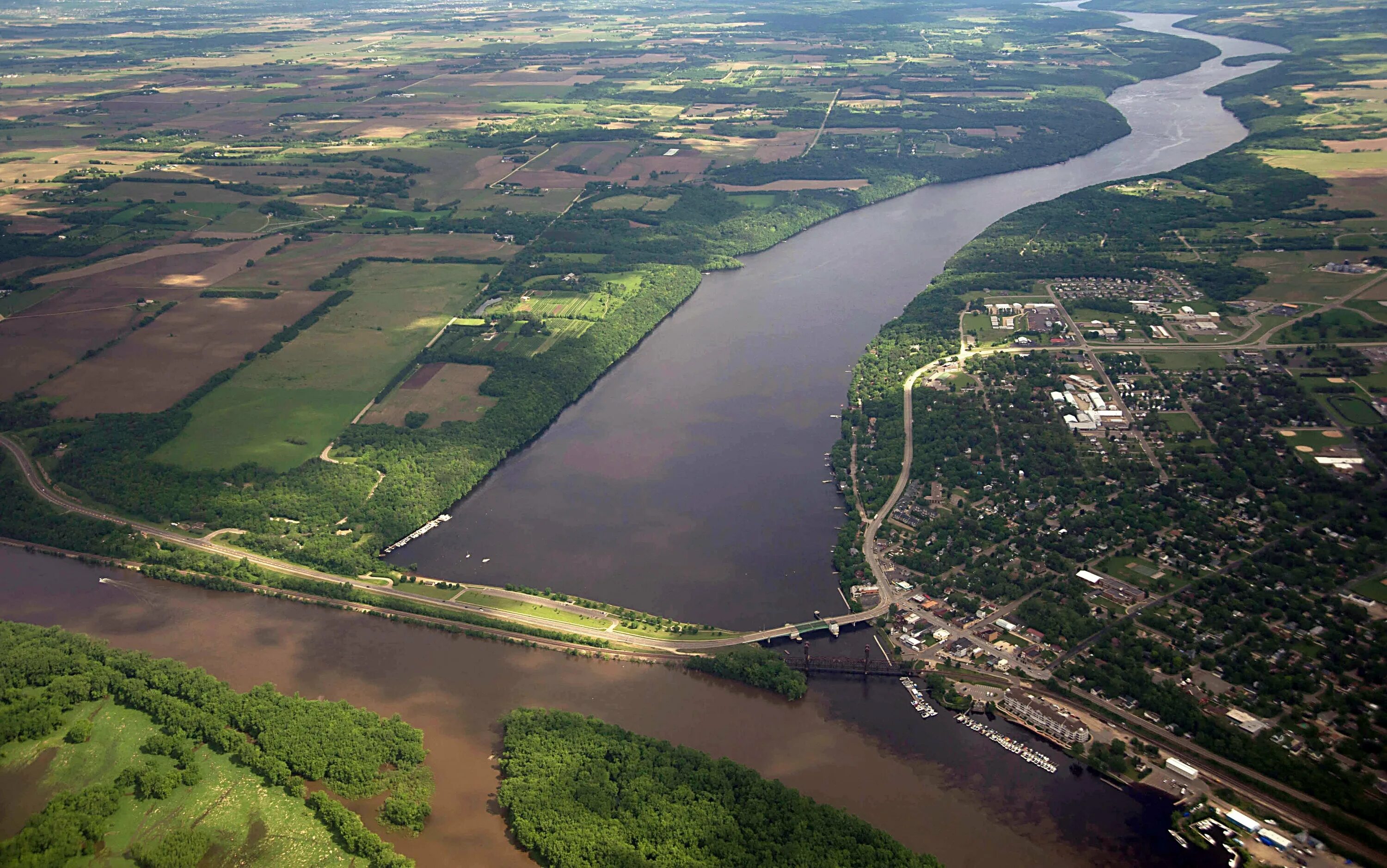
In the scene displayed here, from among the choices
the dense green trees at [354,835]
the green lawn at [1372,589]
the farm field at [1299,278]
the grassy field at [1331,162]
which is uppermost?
the grassy field at [1331,162]

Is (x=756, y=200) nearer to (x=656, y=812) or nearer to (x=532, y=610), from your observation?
(x=532, y=610)

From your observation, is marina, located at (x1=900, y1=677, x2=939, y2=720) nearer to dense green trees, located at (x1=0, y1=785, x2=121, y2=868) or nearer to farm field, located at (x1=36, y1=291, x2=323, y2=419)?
dense green trees, located at (x1=0, y1=785, x2=121, y2=868)

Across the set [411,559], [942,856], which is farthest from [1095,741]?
[411,559]

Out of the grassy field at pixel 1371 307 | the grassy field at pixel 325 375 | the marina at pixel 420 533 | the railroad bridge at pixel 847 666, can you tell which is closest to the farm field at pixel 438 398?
the grassy field at pixel 325 375

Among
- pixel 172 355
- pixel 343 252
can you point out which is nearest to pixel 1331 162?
pixel 343 252

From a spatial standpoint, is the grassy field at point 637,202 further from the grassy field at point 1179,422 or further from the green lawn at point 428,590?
the green lawn at point 428,590

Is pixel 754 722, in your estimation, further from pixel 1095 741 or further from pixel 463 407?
pixel 463 407
